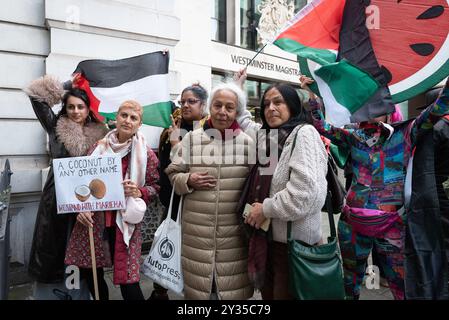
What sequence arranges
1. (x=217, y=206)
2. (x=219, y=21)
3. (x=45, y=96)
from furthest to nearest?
(x=219, y=21), (x=45, y=96), (x=217, y=206)

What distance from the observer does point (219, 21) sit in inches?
400

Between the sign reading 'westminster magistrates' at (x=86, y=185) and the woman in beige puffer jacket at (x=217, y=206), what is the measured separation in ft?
1.45

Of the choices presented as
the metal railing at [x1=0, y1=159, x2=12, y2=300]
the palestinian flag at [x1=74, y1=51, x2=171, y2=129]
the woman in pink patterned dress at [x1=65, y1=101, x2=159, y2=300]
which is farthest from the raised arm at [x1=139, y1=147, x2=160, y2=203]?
the metal railing at [x1=0, y1=159, x2=12, y2=300]

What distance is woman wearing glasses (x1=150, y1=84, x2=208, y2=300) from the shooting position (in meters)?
3.10

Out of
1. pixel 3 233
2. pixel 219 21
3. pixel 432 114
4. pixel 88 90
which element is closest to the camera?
pixel 432 114

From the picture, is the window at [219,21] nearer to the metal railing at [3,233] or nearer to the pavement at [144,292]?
the pavement at [144,292]

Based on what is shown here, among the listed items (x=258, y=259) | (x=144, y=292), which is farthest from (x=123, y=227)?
(x=144, y=292)

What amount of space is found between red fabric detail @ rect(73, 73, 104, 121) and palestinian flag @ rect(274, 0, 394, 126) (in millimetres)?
1685

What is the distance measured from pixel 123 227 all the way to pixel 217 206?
744mm

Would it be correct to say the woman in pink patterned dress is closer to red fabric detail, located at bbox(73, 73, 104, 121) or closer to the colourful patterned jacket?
red fabric detail, located at bbox(73, 73, 104, 121)

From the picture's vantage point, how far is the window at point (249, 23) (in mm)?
10844

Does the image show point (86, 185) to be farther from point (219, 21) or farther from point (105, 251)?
point (219, 21)

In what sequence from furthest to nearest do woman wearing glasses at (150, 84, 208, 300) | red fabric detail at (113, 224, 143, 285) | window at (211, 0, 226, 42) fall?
1. window at (211, 0, 226, 42)
2. woman wearing glasses at (150, 84, 208, 300)
3. red fabric detail at (113, 224, 143, 285)
